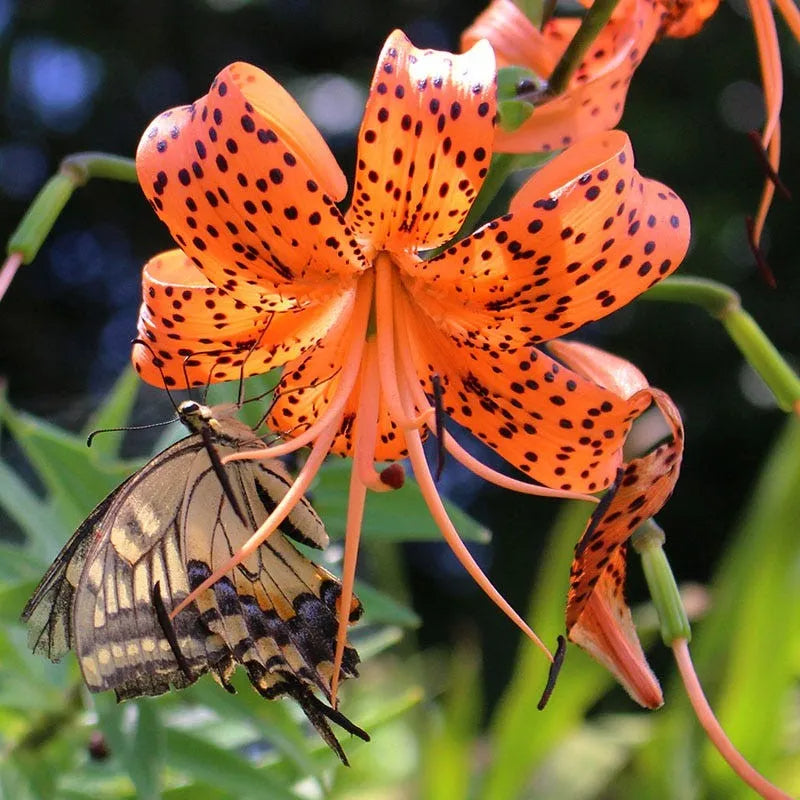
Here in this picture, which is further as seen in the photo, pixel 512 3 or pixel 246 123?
pixel 512 3

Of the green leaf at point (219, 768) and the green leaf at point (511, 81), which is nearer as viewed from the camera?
the green leaf at point (511, 81)

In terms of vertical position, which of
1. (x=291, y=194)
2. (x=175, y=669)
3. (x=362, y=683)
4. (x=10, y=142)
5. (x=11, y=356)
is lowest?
(x=11, y=356)

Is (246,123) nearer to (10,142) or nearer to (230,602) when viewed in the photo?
(230,602)

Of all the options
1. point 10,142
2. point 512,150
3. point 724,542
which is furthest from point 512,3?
point 10,142

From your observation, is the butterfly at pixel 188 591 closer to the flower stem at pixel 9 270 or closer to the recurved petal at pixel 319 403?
the recurved petal at pixel 319 403

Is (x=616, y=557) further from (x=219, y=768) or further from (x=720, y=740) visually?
(x=219, y=768)

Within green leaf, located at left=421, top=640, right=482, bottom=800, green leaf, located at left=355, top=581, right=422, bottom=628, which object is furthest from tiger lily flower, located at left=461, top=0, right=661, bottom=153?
green leaf, located at left=421, top=640, right=482, bottom=800

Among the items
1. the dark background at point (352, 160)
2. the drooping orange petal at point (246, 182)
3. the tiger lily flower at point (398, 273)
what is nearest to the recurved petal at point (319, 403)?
the tiger lily flower at point (398, 273)
